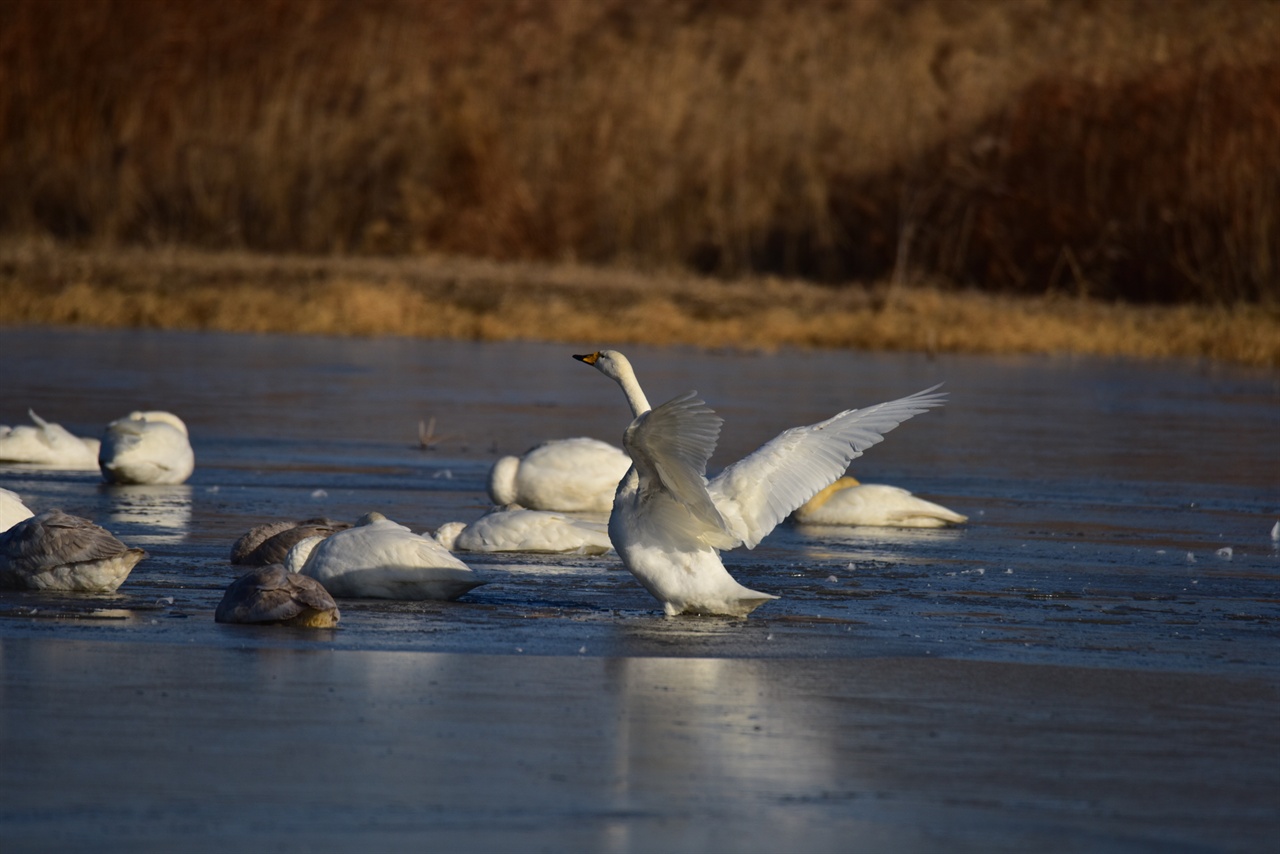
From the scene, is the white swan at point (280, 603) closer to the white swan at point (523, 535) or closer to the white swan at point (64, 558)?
the white swan at point (64, 558)

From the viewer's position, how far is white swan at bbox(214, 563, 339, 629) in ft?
21.9

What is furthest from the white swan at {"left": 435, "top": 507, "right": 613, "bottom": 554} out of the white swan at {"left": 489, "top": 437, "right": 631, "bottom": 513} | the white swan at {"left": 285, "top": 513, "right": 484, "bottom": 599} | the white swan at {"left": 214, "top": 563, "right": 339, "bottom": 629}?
the white swan at {"left": 214, "top": 563, "right": 339, "bottom": 629}

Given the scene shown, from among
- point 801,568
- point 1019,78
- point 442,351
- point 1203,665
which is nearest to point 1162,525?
point 801,568

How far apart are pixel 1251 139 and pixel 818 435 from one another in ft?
67.1

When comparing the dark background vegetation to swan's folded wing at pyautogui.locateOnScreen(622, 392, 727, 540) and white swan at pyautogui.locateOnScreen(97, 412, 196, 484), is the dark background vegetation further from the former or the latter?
swan's folded wing at pyautogui.locateOnScreen(622, 392, 727, 540)

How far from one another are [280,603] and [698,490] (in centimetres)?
132

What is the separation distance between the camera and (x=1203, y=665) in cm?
656

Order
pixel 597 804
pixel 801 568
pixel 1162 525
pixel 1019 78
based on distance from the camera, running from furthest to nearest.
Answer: pixel 1019 78, pixel 1162 525, pixel 801 568, pixel 597 804

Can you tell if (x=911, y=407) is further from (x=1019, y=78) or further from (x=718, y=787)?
(x=1019, y=78)

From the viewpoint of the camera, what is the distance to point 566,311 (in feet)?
76.7

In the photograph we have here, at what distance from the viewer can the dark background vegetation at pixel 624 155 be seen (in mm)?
28562

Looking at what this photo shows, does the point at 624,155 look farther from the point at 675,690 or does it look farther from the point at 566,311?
the point at 675,690

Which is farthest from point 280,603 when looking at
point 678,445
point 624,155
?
point 624,155

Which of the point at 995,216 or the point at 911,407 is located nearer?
the point at 911,407
